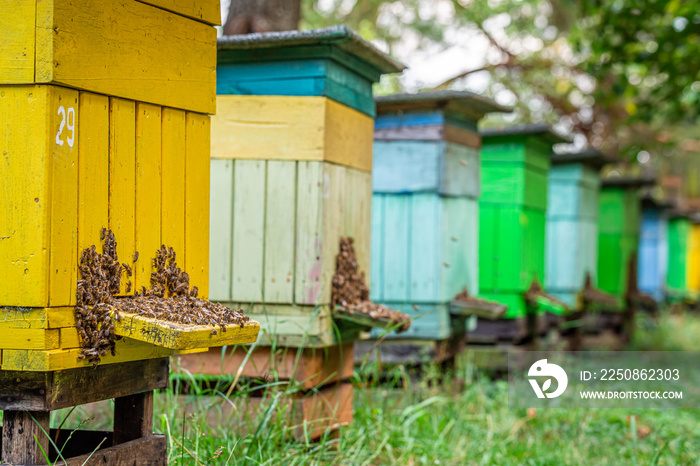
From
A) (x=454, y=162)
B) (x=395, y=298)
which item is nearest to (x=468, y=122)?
(x=454, y=162)

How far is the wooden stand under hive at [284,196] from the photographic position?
4.36m

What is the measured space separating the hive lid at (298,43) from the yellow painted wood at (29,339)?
89.2 inches

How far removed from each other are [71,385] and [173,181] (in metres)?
0.81

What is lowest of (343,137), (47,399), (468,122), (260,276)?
(47,399)

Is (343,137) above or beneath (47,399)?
above

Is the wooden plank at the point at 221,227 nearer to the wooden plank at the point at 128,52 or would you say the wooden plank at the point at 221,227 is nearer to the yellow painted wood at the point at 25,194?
the wooden plank at the point at 128,52

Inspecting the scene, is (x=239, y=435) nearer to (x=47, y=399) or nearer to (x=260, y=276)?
(x=260, y=276)

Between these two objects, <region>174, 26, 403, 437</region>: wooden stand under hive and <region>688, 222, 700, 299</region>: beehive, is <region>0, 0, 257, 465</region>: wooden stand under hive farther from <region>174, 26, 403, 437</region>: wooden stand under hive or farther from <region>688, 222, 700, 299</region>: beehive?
<region>688, 222, 700, 299</region>: beehive

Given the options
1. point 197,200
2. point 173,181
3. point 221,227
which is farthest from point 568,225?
point 173,181

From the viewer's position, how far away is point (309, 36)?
14.0 feet

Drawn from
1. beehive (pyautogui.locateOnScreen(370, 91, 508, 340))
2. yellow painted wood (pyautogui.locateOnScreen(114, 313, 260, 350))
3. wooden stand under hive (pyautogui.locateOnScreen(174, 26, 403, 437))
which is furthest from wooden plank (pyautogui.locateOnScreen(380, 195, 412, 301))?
yellow painted wood (pyautogui.locateOnScreen(114, 313, 260, 350))

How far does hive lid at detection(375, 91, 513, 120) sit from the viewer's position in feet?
19.8

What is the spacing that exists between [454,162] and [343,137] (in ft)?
6.34

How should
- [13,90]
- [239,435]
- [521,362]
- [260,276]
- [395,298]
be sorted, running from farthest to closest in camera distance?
1. [521,362]
2. [395,298]
3. [260,276]
4. [239,435]
5. [13,90]
